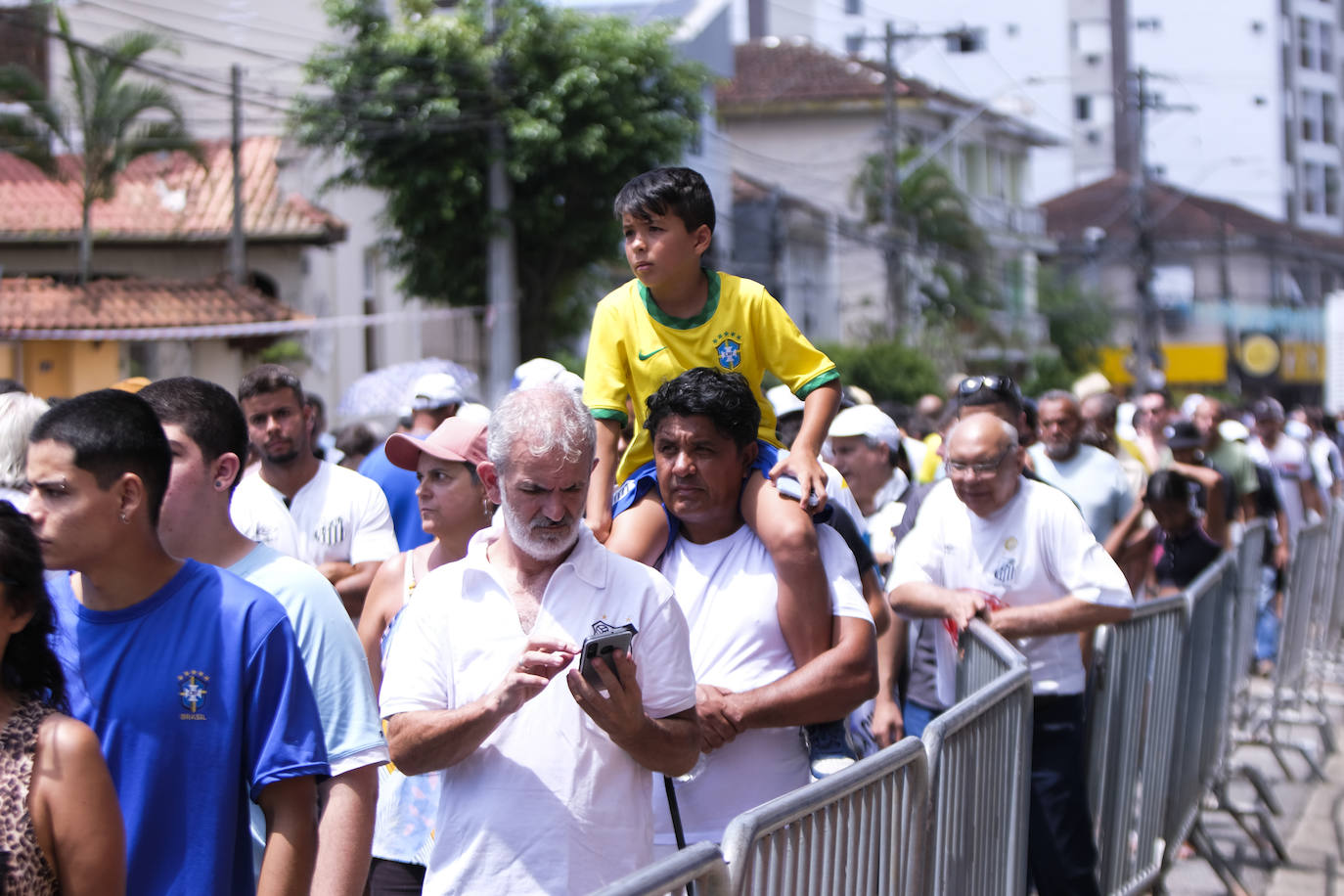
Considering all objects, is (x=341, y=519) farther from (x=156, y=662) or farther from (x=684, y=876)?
(x=684, y=876)

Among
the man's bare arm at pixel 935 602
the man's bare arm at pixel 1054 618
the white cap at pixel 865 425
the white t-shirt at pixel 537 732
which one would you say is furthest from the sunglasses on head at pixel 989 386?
the white t-shirt at pixel 537 732

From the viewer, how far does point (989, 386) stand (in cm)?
653

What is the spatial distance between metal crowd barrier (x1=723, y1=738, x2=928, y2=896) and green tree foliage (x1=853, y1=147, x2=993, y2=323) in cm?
3227

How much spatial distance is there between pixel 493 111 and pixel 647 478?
21025 millimetres

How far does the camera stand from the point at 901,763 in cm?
335

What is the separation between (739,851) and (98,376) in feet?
72.8

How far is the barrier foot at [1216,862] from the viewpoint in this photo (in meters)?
7.00

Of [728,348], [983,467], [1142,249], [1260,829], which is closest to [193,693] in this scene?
[728,348]

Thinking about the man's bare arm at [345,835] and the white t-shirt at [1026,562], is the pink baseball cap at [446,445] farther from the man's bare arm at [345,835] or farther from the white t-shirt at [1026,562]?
the man's bare arm at [345,835]

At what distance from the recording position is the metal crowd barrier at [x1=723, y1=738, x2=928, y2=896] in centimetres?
266

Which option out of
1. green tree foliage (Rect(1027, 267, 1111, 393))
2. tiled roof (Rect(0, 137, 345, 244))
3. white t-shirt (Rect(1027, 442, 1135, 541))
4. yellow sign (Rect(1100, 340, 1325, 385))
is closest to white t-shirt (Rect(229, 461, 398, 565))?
white t-shirt (Rect(1027, 442, 1135, 541))

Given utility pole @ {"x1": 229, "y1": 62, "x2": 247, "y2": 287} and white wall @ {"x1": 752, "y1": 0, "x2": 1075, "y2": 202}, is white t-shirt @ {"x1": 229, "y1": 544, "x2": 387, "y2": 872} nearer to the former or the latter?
utility pole @ {"x1": 229, "y1": 62, "x2": 247, "y2": 287}

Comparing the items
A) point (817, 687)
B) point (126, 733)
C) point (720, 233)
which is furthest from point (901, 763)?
point (720, 233)

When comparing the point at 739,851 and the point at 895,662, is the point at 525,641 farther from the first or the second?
the point at 895,662
